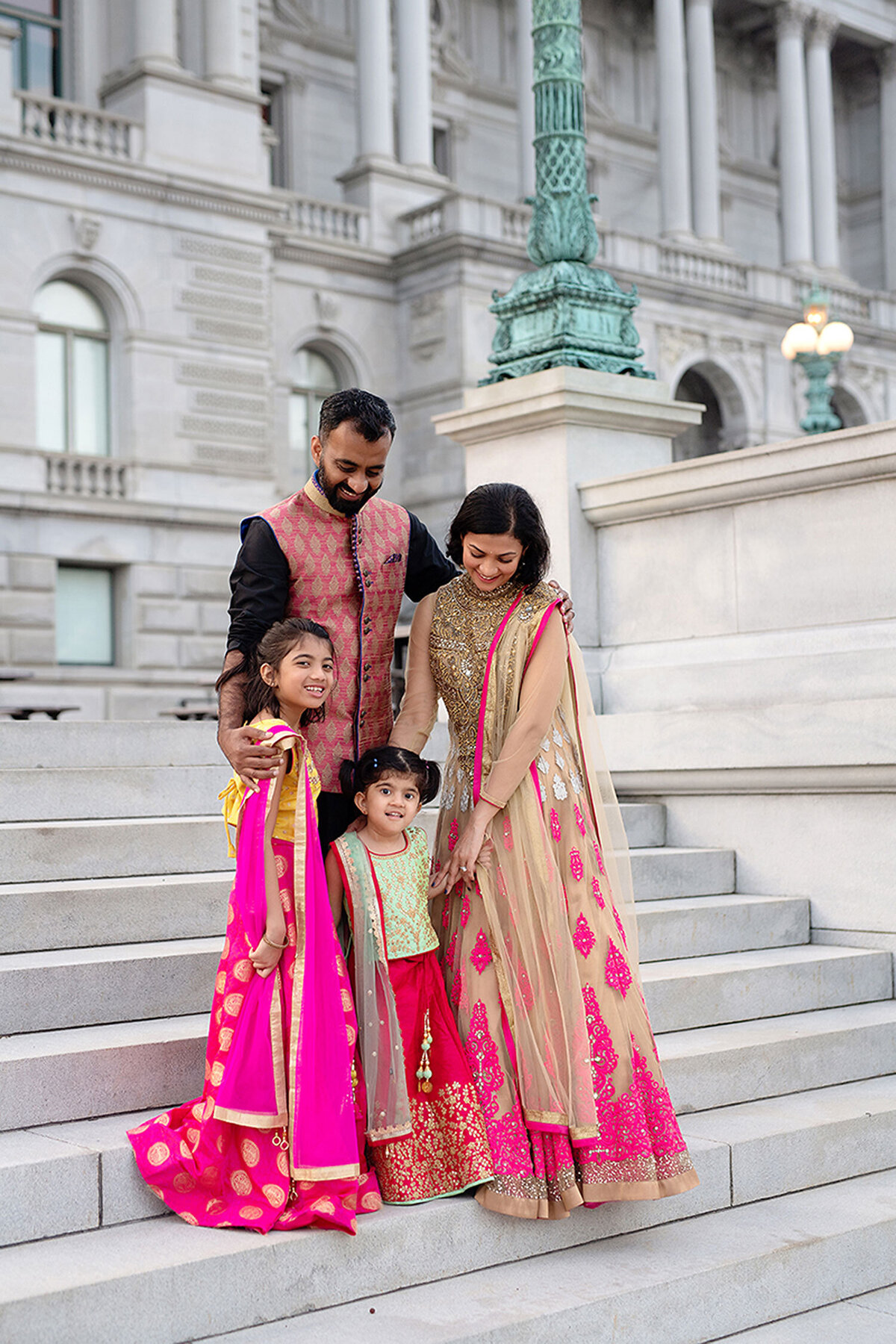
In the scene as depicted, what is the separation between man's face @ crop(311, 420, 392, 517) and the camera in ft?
13.0

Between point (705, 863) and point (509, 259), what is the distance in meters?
19.5

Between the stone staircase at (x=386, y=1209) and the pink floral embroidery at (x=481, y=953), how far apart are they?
2.00 feet

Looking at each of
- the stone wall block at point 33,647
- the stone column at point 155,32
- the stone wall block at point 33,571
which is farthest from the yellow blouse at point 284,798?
the stone column at point 155,32

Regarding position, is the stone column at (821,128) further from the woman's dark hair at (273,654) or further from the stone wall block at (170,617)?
the woman's dark hair at (273,654)

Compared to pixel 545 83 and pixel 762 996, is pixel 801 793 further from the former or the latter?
pixel 545 83

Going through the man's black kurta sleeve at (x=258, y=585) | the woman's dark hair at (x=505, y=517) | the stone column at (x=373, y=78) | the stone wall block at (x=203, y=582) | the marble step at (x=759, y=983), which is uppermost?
the stone column at (x=373, y=78)

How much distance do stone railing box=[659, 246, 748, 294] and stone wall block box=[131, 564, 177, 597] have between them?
11.6 meters

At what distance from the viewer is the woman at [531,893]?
4.09m

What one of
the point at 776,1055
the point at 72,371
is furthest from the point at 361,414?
the point at 72,371

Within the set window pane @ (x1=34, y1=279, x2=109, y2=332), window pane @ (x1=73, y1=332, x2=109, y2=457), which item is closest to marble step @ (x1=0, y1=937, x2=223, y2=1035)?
window pane @ (x1=73, y1=332, x2=109, y2=457)

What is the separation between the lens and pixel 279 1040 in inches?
151

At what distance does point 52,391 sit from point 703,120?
1805 cm

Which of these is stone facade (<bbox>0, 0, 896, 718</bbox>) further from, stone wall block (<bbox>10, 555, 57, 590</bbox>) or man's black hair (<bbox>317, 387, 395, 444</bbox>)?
man's black hair (<bbox>317, 387, 395, 444</bbox>)

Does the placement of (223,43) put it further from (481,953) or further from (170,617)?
(481,953)
